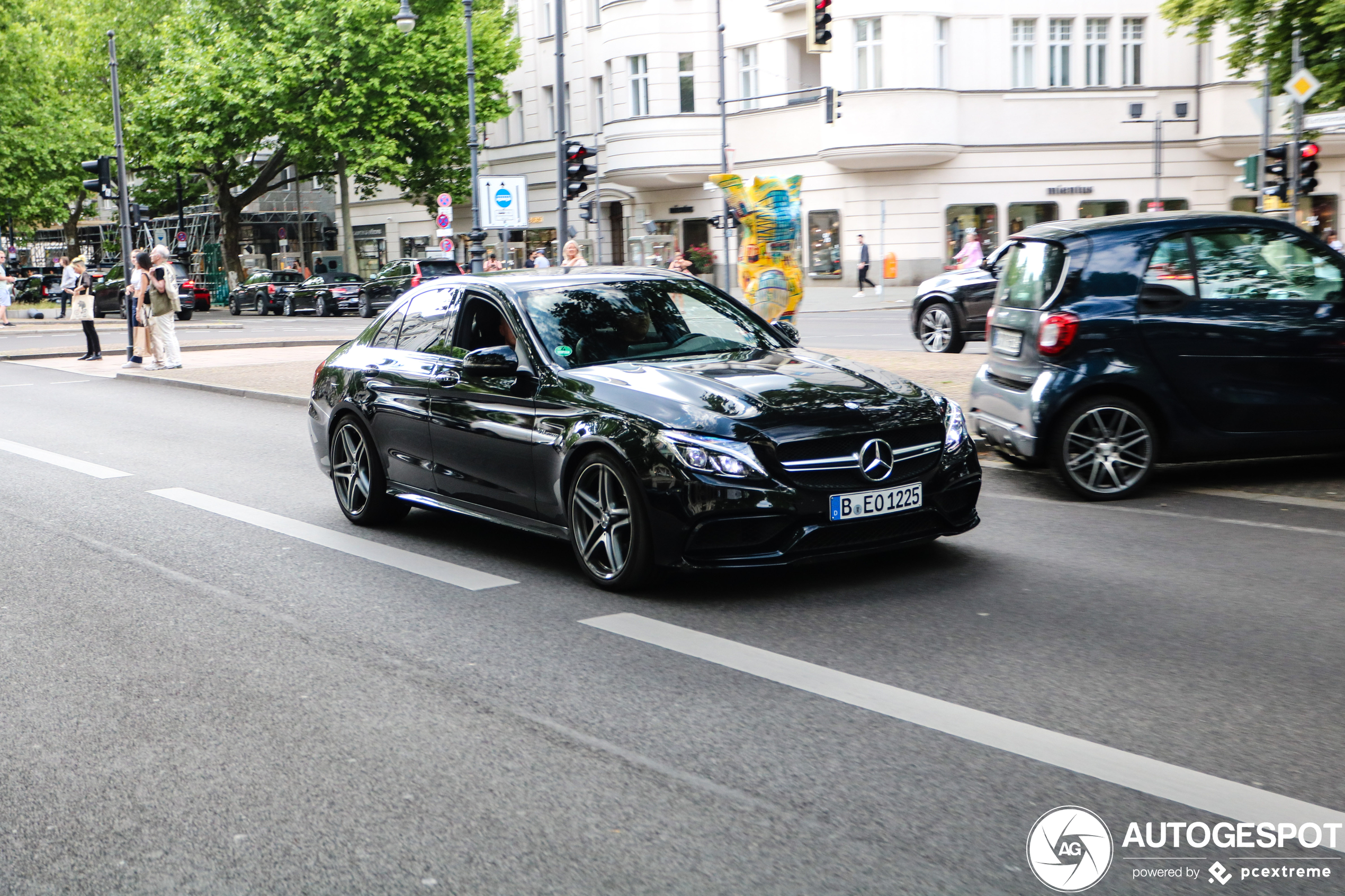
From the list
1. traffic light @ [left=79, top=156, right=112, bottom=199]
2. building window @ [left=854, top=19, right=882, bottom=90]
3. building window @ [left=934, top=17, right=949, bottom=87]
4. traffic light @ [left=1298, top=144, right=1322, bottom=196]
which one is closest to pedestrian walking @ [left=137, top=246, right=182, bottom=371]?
traffic light @ [left=79, top=156, right=112, bottom=199]

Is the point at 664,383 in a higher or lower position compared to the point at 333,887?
higher

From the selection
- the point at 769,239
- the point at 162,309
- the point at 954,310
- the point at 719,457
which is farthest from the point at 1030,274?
the point at 162,309

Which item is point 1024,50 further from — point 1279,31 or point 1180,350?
point 1180,350

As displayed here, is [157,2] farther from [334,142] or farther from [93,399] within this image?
[93,399]

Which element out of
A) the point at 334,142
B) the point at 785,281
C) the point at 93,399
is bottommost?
the point at 93,399

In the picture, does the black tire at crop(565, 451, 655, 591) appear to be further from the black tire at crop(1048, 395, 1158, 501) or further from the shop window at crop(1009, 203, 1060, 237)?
the shop window at crop(1009, 203, 1060, 237)

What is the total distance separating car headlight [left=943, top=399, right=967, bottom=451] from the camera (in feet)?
21.8

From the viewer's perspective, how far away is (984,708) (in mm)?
4730

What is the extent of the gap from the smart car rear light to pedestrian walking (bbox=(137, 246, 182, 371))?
16349 millimetres

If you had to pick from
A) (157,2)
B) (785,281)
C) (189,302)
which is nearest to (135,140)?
(189,302)

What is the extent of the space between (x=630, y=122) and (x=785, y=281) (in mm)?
32586

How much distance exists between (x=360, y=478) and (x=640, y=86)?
42452mm

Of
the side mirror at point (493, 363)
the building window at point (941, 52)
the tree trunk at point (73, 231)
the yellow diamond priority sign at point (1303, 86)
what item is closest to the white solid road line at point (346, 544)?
the side mirror at point (493, 363)

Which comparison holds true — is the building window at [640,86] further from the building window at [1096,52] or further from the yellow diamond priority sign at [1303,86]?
the yellow diamond priority sign at [1303,86]
